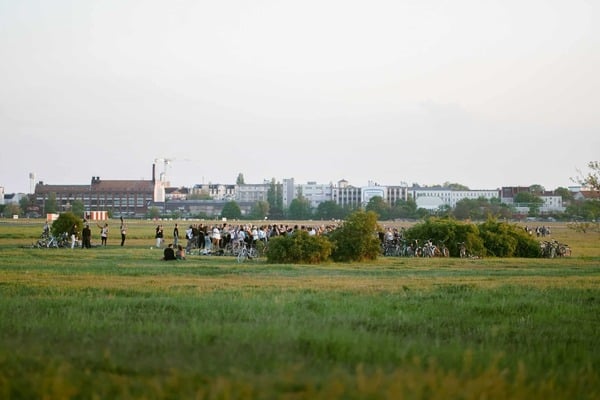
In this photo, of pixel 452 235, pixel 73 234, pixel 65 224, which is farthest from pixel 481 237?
pixel 65 224

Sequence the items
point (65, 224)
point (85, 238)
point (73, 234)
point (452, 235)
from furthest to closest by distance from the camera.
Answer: point (65, 224) → point (73, 234) → point (85, 238) → point (452, 235)

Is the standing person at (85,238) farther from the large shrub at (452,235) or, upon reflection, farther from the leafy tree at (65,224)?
the large shrub at (452,235)

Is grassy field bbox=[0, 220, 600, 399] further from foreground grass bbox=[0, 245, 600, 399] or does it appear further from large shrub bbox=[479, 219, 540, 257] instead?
large shrub bbox=[479, 219, 540, 257]

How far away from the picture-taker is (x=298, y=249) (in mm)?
42312

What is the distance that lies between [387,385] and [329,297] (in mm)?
11921

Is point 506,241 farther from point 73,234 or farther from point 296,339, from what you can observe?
point 296,339

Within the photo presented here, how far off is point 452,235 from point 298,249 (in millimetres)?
→ 14302

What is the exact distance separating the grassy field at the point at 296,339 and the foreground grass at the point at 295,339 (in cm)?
3

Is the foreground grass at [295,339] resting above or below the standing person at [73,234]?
below

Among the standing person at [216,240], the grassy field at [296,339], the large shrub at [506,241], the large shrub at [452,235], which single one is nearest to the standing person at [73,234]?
the standing person at [216,240]

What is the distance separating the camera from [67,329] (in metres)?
14.9

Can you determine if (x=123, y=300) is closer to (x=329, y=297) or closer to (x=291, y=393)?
(x=329, y=297)

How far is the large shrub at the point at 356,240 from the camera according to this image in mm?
45719

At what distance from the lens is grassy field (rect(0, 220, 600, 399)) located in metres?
10.0
